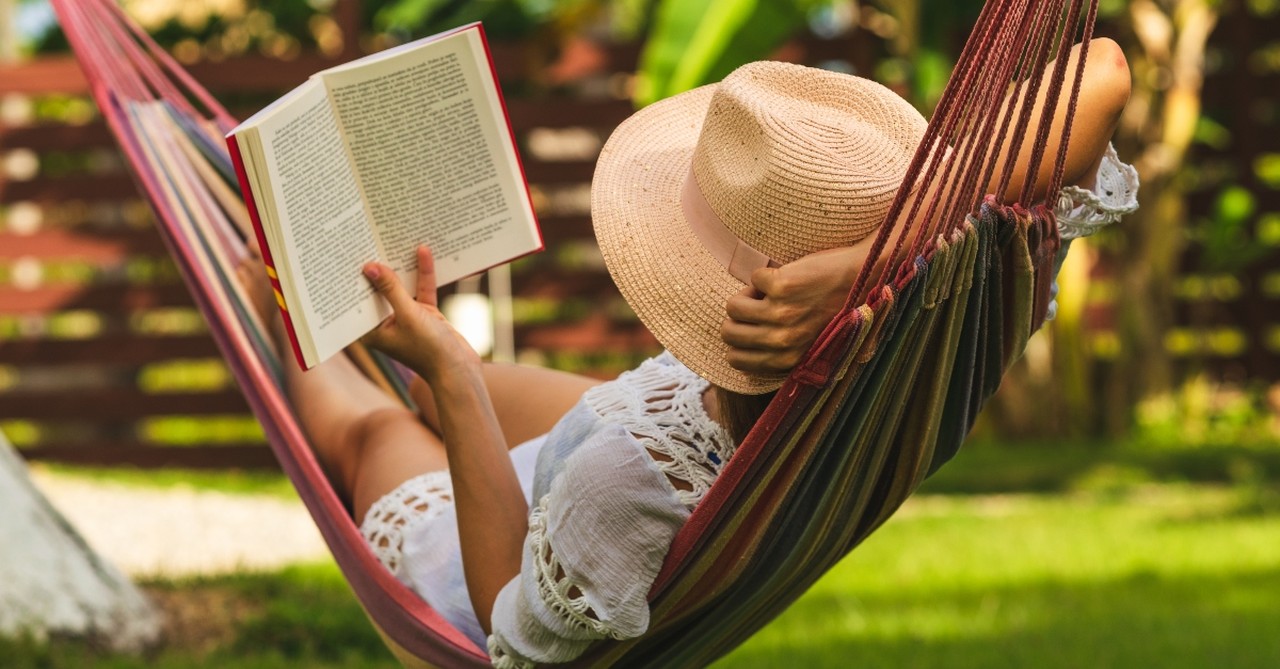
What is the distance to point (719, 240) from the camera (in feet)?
4.68

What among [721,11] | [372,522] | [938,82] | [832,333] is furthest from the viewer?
[938,82]

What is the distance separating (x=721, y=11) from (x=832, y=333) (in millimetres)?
3869

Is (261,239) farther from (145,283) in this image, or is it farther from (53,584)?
(145,283)

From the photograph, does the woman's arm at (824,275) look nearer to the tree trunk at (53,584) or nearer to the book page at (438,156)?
the book page at (438,156)

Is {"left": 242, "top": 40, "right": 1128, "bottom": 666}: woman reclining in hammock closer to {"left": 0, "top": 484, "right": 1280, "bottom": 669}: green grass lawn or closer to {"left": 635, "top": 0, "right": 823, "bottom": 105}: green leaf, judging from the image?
{"left": 0, "top": 484, "right": 1280, "bottom": 669}: green grass lawn

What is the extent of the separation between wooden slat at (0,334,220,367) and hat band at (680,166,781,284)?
5.08m

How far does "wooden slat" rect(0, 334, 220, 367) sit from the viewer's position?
6.20m

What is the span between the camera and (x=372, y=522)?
1.89 m

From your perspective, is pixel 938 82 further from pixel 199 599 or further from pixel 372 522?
pixel 372 522

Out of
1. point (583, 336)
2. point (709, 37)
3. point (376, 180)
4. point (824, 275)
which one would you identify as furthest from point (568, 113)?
point (824, 275)

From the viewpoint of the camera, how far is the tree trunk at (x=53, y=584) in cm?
265

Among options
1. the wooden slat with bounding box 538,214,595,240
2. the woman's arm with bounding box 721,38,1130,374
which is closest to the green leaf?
the wooden slat with bounding box 538,214,595,240

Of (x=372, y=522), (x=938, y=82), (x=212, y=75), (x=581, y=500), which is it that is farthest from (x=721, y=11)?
(x=581, y=500)

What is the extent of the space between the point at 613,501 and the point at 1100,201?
57 cm
